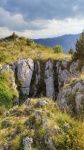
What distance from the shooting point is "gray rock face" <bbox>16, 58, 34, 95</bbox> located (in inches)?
1518

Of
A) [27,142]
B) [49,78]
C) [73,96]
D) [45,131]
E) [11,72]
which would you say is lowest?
[49,78]

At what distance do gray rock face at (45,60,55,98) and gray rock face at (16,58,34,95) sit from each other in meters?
2.52

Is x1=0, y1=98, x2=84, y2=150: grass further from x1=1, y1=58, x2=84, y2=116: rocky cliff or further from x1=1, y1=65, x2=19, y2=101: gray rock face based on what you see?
x1=1, y1=58, x2=84, y2=116: rocky cliff

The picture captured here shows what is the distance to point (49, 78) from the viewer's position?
4028 centimetres

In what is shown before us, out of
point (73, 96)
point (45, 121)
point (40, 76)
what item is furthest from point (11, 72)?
point (45, 121)

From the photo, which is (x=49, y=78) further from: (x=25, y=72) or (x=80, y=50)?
(x=80, y=50)

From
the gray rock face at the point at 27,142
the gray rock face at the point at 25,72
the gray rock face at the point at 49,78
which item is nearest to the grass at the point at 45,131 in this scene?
the gray rock face at the point at 27,142

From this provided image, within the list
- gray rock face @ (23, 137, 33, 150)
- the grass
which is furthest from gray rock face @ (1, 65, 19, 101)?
gray rock face @ (23, 137, 33, 150)

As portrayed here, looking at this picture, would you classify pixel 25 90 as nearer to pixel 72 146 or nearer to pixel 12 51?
pixel 12 51

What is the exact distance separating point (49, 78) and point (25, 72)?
4042 millimetres

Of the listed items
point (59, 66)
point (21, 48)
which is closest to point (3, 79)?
point (59, 66)

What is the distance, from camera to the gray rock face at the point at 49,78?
3912cm

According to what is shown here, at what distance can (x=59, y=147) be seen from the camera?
963 cm

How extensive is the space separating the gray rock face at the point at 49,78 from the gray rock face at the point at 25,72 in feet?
8.25
